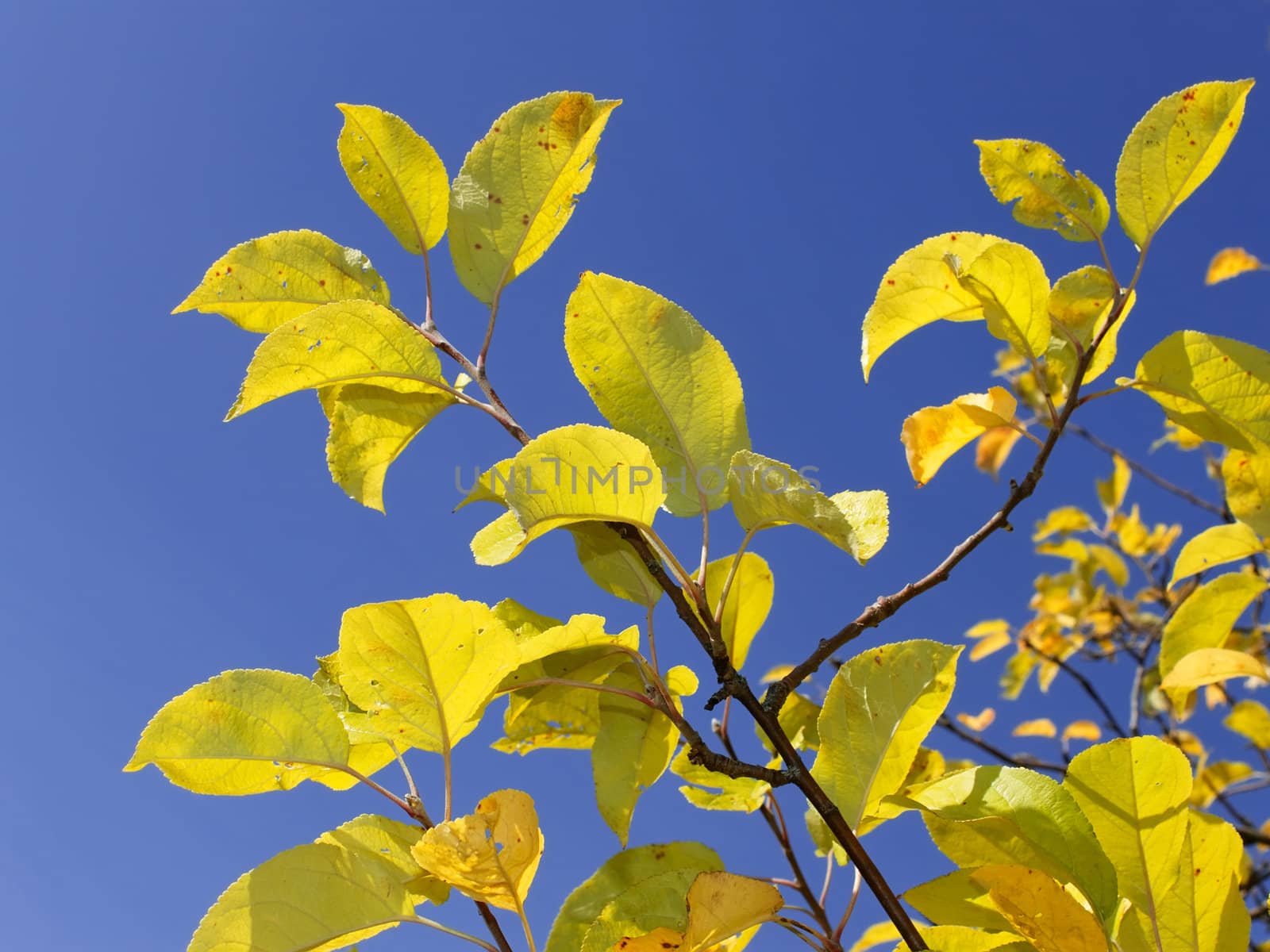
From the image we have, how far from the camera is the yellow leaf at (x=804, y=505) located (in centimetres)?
96

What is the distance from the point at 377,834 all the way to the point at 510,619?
31 centimetres

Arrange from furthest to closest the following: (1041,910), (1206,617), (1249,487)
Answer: (1206,617), (1249,487), (1041,910)

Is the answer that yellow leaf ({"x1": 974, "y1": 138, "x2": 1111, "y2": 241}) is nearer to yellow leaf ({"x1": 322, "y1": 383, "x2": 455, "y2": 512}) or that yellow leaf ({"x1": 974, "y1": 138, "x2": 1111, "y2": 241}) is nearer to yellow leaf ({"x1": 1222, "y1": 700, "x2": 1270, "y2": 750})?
yellow leaf ({"x1": 322, "y1": 383, "x2": 455, "y2": 512})

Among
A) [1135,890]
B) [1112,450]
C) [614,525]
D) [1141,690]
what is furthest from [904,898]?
[1112,450]

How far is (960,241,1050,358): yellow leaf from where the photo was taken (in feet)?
3.87

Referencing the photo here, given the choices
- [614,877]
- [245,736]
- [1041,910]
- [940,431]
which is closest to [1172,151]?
[940,431]

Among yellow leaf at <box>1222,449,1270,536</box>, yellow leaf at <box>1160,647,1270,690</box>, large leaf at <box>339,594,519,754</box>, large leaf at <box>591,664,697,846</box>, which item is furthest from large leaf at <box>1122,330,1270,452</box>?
large leaf at <box>339,594,519,754</box>

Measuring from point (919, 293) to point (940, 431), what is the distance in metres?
0.19

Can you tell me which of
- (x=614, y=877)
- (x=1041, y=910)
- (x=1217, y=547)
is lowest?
(x=1041, y=910)

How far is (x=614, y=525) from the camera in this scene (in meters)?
1.15

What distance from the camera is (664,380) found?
3.66 ft

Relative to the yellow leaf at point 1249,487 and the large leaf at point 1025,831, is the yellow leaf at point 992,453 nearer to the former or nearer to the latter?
the yellow leaf at point 1249,487

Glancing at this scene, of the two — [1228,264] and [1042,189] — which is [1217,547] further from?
[1228,264]

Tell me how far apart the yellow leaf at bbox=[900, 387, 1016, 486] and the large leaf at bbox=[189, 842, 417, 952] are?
82 cm
